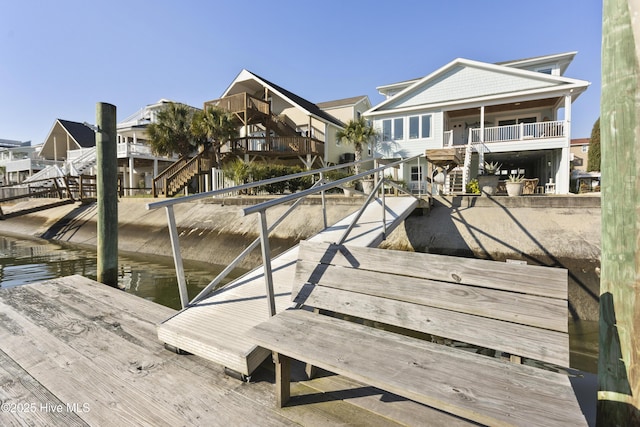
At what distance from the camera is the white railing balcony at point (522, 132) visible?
14961mm

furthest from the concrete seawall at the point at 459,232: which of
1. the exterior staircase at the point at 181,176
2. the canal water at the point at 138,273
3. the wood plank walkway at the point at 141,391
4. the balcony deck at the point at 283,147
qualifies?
the balcony deck at the point at 283,147

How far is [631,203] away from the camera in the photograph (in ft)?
5.04

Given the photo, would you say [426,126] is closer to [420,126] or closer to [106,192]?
[420,126]

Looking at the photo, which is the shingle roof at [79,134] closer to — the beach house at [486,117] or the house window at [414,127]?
the beach house at [486,117]

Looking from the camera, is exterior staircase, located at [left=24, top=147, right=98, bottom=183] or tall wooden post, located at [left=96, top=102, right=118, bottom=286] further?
exterior staircase, located at [left=24, top=147, right=98, bottom=183]

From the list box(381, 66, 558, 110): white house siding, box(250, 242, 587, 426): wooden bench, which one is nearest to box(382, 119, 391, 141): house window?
box(381, 66, 558, 110): white house siding

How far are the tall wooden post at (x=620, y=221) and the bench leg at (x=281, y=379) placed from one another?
1.77m

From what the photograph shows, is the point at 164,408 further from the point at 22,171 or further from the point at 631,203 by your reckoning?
the point at 22,171

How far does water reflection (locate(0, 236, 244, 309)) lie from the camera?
20.9 ft

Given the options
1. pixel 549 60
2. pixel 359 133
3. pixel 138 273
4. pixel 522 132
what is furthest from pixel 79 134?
pixel 549 60

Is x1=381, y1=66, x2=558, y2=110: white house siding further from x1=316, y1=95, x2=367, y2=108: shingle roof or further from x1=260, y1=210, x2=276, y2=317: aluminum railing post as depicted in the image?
x1=260, y1=210, x2=276, y2=317: aluminum railing post

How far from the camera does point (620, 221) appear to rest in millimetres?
1592

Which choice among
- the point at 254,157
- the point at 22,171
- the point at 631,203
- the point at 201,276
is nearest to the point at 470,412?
the point at 631,203

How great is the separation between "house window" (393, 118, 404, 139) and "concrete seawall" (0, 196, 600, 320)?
10.3 metres
